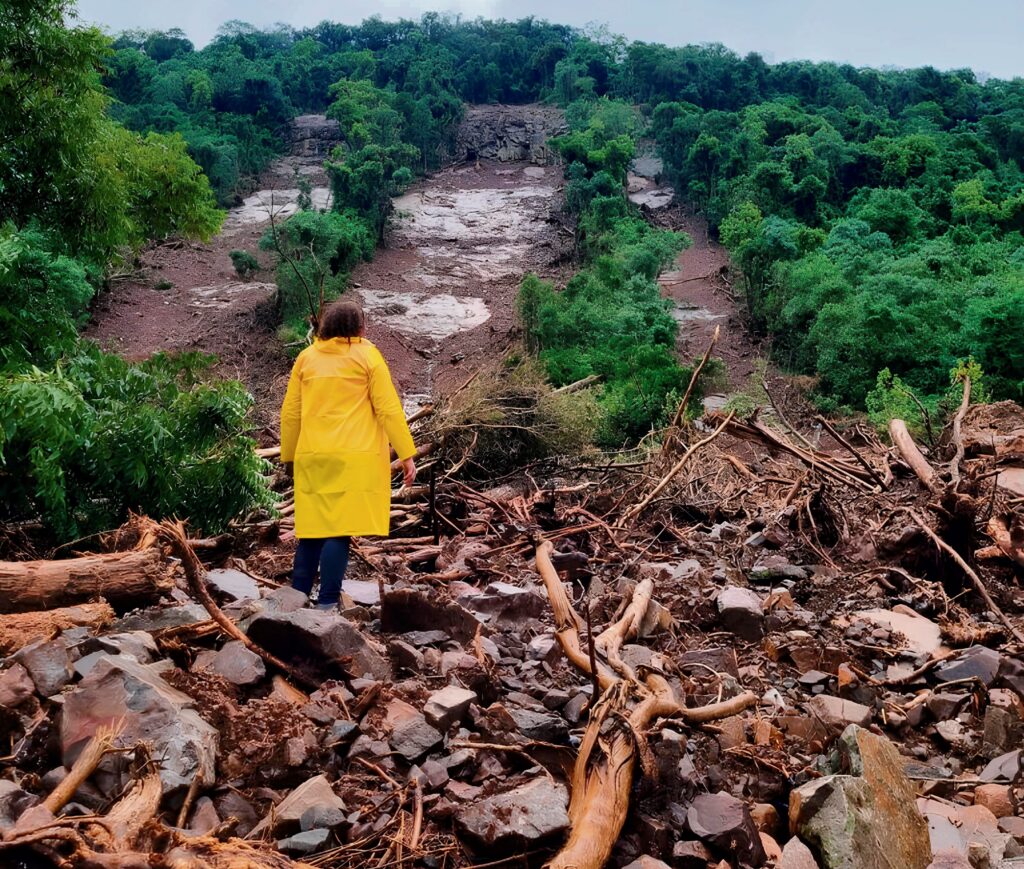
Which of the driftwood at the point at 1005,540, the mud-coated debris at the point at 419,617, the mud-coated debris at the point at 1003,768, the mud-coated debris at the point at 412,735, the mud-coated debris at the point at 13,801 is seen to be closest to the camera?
the mud-coated debris at the point at 13,801

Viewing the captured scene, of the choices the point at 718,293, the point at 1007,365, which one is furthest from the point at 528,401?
the point at 718,293

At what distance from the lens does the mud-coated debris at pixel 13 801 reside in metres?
1.74

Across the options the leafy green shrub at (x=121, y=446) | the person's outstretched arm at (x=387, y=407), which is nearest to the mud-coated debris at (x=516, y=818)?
the person's outstretched arm at (x=387, y=407)

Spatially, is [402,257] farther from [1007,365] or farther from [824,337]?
[1007,365]

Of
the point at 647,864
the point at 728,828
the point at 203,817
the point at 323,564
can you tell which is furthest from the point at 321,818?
the point at 323,564

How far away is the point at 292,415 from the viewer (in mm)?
3791

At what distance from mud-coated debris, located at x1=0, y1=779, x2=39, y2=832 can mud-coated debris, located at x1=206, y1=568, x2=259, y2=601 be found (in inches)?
59.1

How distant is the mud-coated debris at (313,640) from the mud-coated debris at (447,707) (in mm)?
342

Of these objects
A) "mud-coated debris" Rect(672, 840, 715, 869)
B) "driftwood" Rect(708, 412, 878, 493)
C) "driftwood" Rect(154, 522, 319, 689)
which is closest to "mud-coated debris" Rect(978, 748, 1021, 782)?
"mud-coated debris" Rect(672, 840, 715, 869)

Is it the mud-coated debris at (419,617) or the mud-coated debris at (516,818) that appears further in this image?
the mud-coated debris at (419,617)

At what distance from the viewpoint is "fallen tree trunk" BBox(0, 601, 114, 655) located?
2559 millimetres

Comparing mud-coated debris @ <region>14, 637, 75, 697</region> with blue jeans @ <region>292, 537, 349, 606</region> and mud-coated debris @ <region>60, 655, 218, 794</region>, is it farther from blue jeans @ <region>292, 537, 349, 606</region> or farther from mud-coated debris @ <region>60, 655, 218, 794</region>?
blue jeans @ <region>292, 537, 349, 606</region>

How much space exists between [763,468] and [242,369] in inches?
820

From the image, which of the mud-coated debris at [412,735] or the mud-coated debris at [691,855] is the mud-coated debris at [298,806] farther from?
the mud-coated debris at [691,855]
